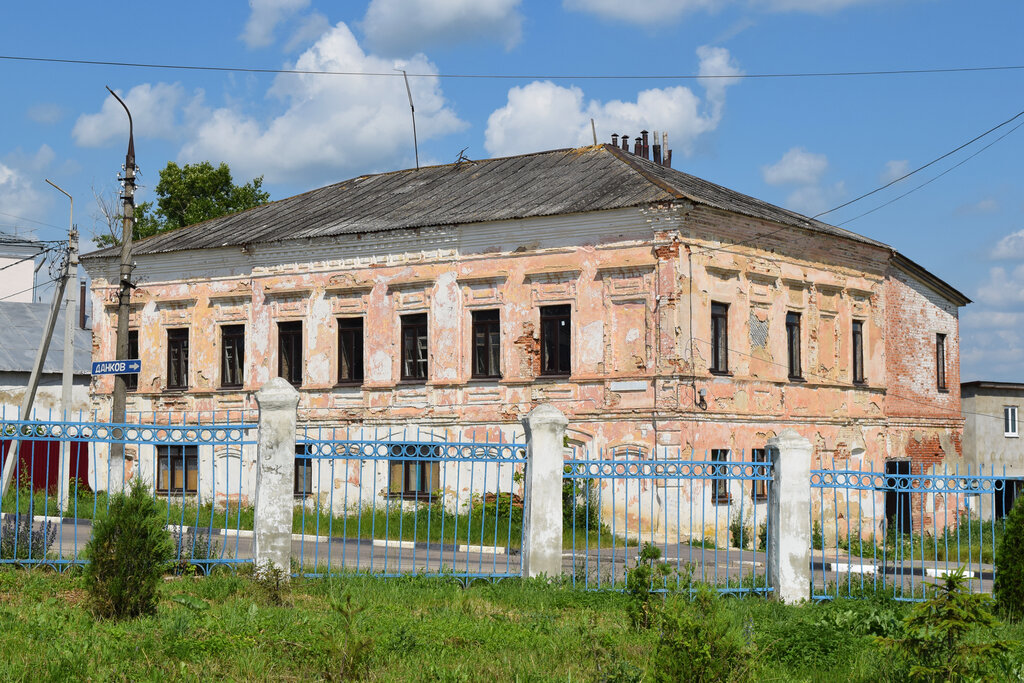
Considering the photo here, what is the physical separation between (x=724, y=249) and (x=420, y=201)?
23.2 feet

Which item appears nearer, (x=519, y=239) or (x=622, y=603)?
(x=622, y=603)

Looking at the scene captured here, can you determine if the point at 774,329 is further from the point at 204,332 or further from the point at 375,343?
the point at 204,332

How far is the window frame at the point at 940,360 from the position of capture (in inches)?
1069

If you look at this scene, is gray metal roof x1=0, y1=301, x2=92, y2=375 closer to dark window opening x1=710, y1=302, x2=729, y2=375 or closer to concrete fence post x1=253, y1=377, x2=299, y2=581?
dark window opening x1=710, y1=302, x2=729, y2=375

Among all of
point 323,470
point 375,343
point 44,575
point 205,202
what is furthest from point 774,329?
point 205,202

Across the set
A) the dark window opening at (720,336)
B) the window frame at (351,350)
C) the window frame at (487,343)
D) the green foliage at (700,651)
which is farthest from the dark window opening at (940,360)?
the green foliage at (700,651)

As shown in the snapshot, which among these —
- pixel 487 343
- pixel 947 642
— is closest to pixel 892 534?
pixel 487 343

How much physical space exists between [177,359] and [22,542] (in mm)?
14902

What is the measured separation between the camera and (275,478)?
1080 cm

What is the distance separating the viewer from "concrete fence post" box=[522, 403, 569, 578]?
36.8 feet

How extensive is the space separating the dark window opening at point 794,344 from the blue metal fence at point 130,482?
1061cm

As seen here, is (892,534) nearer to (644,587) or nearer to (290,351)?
(290,351)

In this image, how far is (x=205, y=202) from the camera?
3612 centimetres

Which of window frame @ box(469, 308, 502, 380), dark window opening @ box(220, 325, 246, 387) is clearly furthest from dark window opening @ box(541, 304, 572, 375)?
dark window opening @ box(220, 325, 246, 387)
